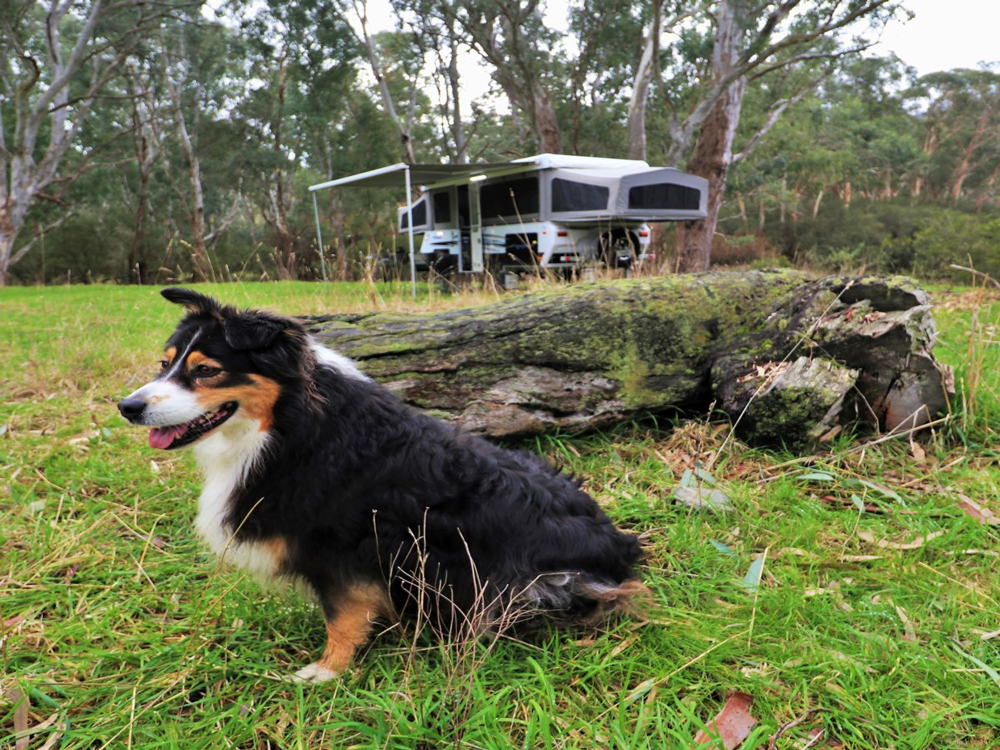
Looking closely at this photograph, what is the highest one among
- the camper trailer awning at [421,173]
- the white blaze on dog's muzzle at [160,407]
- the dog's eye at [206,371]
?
the camper trailer awning at [421,173]

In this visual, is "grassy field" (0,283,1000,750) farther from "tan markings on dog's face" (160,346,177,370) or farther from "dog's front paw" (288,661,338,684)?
"tan markings on dog's face" (160,346,177,370)

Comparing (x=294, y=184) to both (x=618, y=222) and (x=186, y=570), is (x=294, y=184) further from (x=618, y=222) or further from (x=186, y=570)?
(x=186, y=570)

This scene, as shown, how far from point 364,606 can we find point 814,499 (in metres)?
2.47

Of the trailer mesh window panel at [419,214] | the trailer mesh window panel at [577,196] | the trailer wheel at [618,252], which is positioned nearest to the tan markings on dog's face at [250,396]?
the trailer wheel at [618,252]

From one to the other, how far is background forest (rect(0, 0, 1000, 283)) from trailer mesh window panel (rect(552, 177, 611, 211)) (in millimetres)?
3298

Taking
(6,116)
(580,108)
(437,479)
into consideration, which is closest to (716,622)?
(437,479)

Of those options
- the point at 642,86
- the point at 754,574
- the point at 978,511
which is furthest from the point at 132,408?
the point at 642,86

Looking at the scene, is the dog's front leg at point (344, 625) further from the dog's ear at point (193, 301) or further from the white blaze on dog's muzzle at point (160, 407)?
the dog's ear at point (193, 301)

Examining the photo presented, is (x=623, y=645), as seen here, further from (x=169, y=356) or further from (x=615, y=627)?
(x=169, y=356)

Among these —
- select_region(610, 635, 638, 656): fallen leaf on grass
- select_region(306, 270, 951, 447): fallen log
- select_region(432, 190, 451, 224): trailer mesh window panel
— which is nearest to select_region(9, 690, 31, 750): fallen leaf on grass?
select_region(610, 635, 638, 656): fallen leaf on grass

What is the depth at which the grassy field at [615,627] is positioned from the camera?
1.97m

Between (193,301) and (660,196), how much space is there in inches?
501

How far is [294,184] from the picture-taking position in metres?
39.5

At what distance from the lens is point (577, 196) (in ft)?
44.9
